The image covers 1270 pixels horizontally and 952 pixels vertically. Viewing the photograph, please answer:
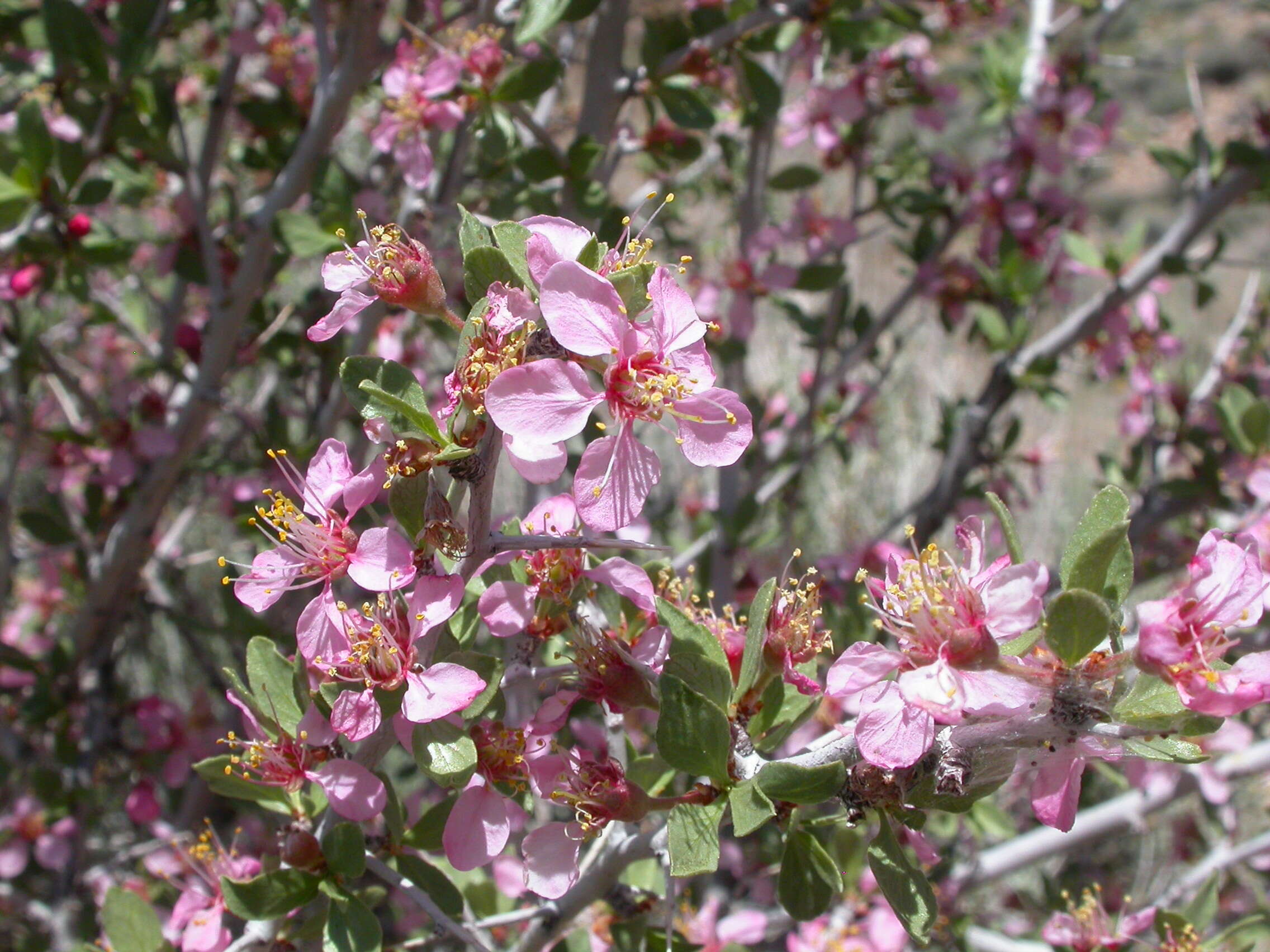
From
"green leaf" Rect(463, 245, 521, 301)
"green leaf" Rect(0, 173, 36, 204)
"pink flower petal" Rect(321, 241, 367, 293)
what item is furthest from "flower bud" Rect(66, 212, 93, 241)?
"green leaf" Rect(463, 245, 521, 301)

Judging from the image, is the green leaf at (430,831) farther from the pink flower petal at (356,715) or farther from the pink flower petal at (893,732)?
the pink flower petal at (893,732)

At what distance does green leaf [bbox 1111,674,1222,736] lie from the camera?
2.76 ft

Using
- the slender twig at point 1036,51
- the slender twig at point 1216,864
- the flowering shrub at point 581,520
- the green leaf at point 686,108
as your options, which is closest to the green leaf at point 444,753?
the flowering shrub at point 581,520

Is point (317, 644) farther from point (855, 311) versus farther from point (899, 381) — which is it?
point (899, 381)

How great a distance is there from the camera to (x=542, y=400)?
0.90 meters

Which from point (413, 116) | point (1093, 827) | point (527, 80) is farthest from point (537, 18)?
point (1093, 827)

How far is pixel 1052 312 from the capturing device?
22.7ft

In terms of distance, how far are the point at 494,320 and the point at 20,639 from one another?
113 inches

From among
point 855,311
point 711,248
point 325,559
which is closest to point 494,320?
point 325,559

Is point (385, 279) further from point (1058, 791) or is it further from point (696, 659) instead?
point (1058, 791)

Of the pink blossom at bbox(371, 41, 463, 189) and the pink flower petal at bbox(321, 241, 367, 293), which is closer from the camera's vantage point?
the pink flower petal at bbox(321, 241, 367, 293)

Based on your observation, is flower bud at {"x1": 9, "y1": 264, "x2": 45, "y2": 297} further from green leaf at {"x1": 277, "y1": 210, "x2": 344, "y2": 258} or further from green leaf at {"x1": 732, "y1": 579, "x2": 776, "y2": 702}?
green leaf at {"x1": 732, "y1": 579, "x2": 776, "y2": 702}

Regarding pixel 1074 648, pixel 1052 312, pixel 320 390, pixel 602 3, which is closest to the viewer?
pixel 1074 648

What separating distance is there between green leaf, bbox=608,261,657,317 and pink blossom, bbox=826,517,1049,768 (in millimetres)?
344
